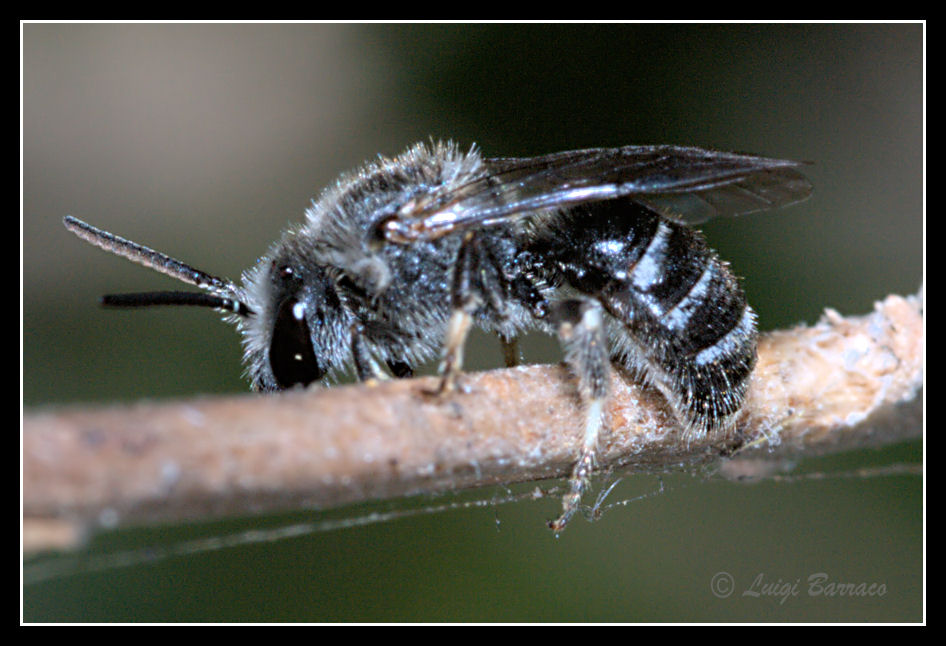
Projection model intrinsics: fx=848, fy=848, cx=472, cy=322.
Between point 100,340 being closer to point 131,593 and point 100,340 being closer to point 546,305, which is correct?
point 131,593

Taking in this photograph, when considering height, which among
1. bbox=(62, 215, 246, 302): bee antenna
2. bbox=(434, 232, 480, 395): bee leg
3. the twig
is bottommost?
the twig

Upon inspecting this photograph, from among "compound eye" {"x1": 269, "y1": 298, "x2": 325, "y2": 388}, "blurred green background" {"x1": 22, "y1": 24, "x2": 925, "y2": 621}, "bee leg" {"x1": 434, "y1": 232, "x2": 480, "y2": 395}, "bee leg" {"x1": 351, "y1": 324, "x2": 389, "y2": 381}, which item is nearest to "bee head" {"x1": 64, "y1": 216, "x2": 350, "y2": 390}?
"compound eye" {"x1": 269, "y1": 298, "x2": 325, "y2": 388}

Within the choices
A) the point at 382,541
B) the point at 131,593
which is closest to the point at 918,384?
the point at 382,541

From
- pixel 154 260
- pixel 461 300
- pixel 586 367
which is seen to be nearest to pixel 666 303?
pixel 586 367

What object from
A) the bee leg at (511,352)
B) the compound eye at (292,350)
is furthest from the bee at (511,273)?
the bee leg at (511,352)

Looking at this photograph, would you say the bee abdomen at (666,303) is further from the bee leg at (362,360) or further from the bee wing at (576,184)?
the bee leg at (362,360)

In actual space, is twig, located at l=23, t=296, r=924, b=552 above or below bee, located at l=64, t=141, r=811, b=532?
below

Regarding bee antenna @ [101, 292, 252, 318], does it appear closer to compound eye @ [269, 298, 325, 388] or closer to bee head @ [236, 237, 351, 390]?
bee head @ [236, 237, 351, 390]

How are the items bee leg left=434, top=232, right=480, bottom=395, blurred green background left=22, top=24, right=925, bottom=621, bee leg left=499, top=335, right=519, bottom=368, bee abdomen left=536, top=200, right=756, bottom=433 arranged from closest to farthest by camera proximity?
1. bee leg left=434, top=232, right=480, bottom=395
2. bee abdomen left=536, top=200, right=756, bottom=433
3. bee leg left=499, top=335, right=519, bottom=368
4. blurred green background left=22, top=24, right=925, bottom=621
